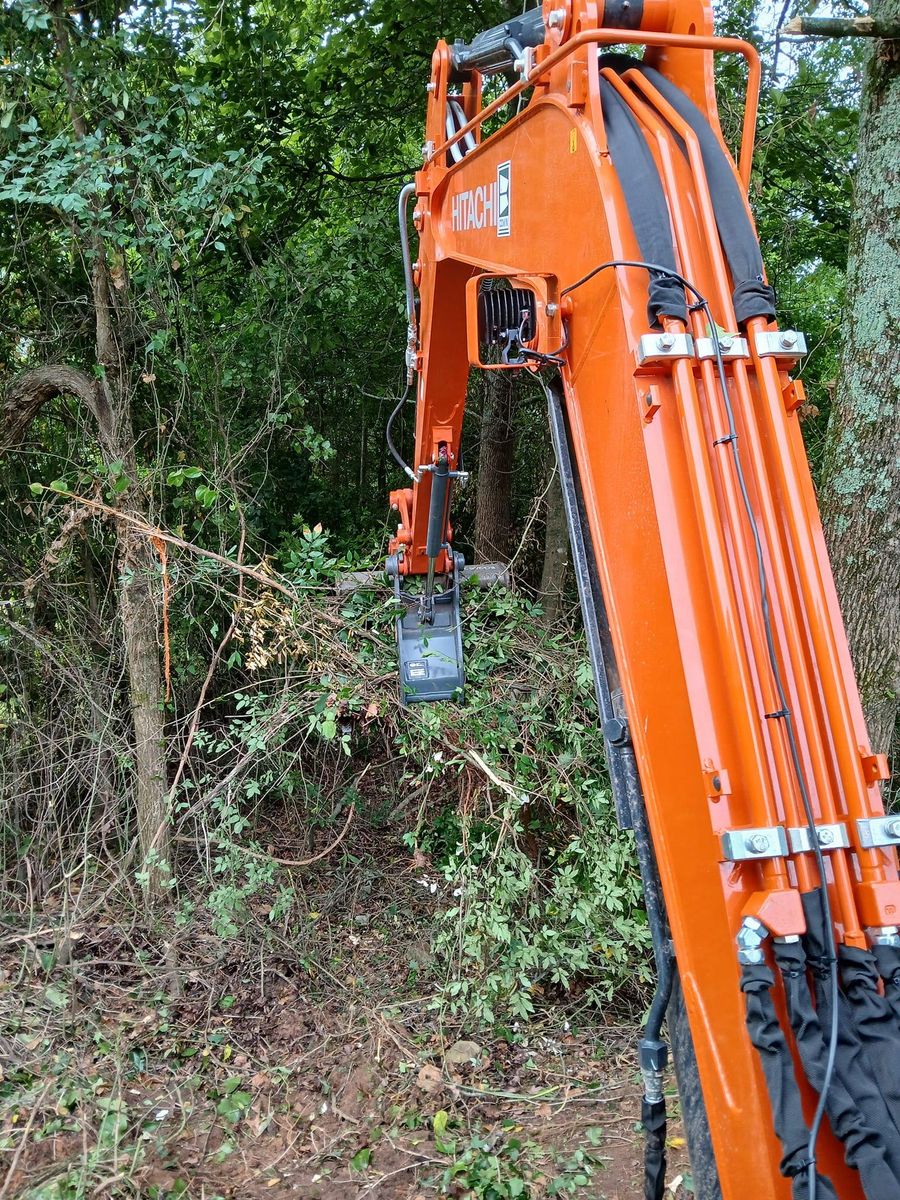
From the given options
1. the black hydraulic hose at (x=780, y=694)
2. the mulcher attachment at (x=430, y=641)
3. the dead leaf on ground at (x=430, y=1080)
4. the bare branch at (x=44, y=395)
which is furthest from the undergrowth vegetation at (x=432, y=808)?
the black hydraulic hose at (x=780, y=694)

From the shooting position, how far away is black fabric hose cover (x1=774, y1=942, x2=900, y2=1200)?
137cm

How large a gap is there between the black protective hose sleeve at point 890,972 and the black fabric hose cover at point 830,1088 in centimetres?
13

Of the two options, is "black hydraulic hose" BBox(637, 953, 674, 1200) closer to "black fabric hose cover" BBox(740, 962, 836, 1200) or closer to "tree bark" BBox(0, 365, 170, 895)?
"black fabric hose cover" BBox(740, 962, 836, 1200)

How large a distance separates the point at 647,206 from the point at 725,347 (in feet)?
1.31

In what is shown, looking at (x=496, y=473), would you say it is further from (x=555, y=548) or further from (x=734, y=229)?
(x=734, y=229)

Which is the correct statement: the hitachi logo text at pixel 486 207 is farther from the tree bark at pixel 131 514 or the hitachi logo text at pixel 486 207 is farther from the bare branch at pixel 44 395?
the bare branch at pixel 44 395

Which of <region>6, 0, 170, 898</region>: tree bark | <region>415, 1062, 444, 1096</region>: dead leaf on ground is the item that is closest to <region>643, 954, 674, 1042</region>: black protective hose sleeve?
<region>415, 1062, 444, 1096</region>: dead leaf on ground

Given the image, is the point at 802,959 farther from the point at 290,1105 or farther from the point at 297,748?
the point at 297,748

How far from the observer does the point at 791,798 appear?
166 cm

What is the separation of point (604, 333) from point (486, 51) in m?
1.92

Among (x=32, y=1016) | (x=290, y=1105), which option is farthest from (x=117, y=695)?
(x=290, y=1105)

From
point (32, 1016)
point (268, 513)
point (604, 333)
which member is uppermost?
point (268, 513)

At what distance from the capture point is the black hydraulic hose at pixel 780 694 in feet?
4.74

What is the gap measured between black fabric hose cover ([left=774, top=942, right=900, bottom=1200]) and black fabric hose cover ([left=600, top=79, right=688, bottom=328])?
4.09 feet
